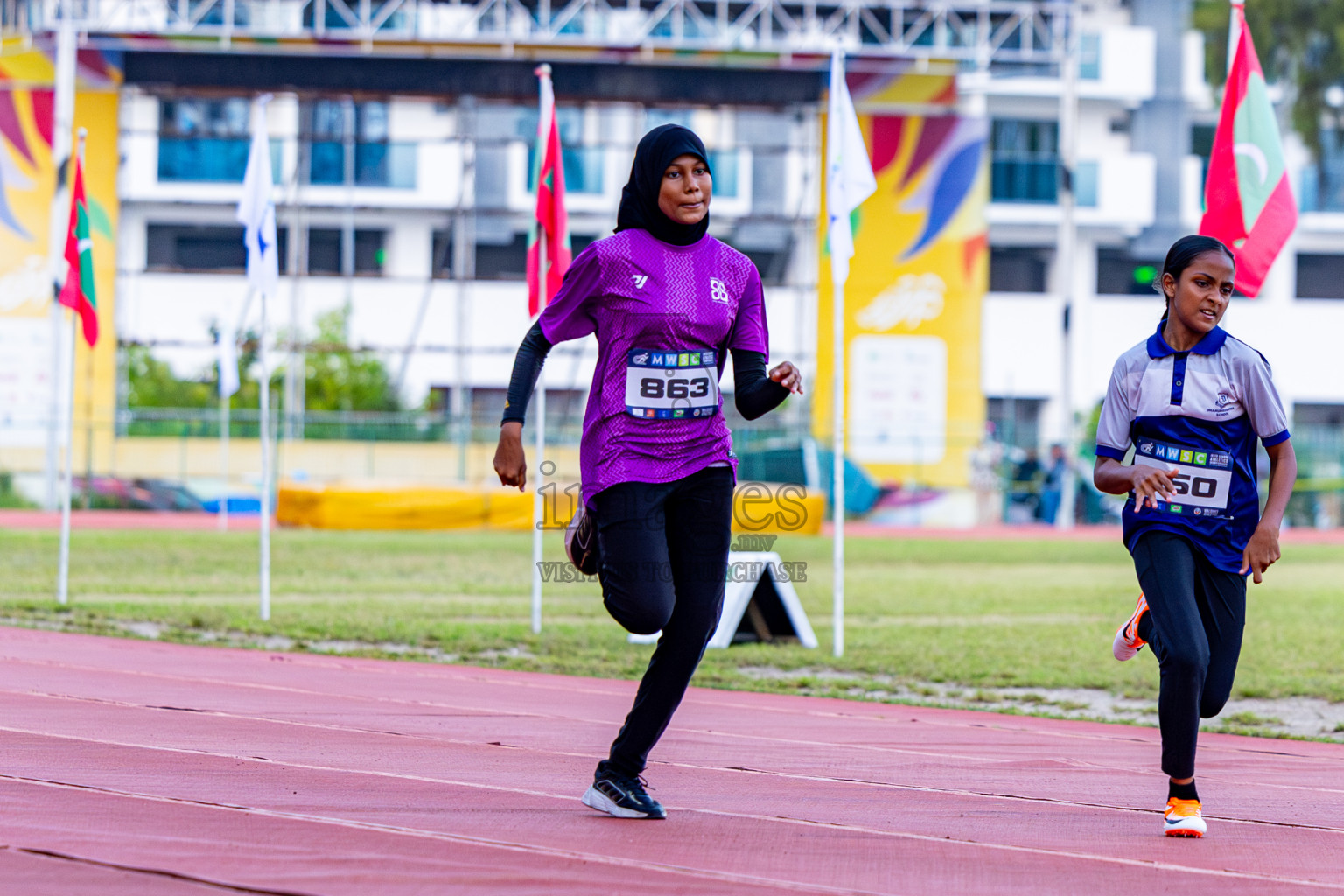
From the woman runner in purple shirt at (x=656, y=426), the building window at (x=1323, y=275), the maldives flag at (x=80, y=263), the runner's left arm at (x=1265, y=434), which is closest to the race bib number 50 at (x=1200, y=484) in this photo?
the runner's left arm at (x=1265, y=434)

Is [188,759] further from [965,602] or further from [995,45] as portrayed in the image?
[995,45]

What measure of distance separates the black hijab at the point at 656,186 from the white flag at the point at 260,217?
7637 mm

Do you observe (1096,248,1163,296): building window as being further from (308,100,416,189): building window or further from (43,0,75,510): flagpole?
(43,0,75,510): flagpole

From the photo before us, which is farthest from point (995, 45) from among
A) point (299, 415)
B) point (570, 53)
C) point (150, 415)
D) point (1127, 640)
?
point (1127, 640)

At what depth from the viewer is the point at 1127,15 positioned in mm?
48375

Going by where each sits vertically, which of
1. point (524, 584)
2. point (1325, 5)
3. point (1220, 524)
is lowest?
point (524, 584)

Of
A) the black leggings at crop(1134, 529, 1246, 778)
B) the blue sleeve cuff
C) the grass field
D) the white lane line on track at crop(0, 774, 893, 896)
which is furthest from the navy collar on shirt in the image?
the grass field

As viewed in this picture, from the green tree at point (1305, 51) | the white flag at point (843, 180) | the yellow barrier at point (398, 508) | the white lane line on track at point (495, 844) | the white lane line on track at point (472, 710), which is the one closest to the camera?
the white lane line on track at point (495, 844)

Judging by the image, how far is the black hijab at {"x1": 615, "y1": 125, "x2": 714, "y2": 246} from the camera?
4820mm

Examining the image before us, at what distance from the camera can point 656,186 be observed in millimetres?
4875

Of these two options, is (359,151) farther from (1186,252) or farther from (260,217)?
(1186,252)

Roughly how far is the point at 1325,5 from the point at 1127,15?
6225mm

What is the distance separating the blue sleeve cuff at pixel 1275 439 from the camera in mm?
4934

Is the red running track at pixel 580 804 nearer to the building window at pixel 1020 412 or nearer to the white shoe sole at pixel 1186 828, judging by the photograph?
the white shoe sole at pixel 1186 828
